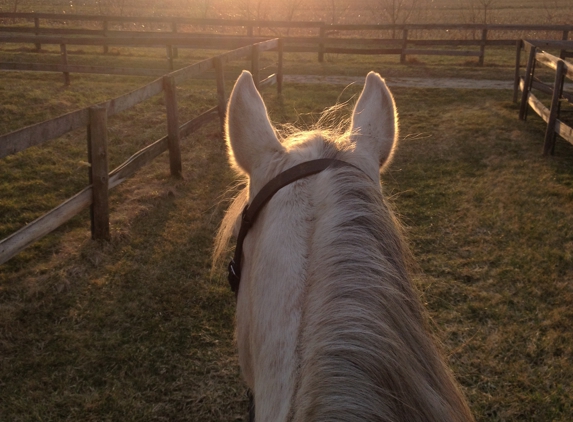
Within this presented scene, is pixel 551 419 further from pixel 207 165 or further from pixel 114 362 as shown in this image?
pixel 207 165

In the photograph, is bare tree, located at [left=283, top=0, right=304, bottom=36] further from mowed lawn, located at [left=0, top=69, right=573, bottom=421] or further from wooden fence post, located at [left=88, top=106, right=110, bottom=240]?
wooden fence post, located at [left=88, top=106, right=110, bottom=240]

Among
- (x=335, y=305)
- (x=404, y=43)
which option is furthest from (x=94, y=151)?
(x=404, y=43)

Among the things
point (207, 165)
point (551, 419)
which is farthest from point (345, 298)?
point (207, 165)

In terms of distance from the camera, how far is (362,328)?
0.83m

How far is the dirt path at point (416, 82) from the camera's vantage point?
1262cm

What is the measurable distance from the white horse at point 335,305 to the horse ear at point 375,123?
84 mm

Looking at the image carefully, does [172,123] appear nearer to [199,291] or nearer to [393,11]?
[199,291]

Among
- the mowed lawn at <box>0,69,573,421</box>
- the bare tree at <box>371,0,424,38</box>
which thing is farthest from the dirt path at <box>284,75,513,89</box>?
the mowed lawn at <box>0,69,573,421</box>

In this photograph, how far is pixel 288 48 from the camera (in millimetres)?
15531

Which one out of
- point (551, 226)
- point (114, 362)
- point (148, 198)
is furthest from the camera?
point (148, 198)

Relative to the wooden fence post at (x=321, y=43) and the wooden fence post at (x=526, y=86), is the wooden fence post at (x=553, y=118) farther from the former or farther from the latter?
the wooden fence post at (x=321, y=43)

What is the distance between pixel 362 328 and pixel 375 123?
90cm

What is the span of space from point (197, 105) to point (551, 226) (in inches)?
279

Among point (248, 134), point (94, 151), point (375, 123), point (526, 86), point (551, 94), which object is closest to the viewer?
point (248, 134)
